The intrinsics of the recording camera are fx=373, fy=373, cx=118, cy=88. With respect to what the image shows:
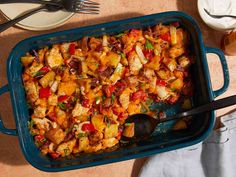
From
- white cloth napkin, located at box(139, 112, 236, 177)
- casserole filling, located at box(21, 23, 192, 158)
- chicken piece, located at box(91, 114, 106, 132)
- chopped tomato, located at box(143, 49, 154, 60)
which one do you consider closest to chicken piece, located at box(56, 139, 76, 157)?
casserole filling, located at box(21, 23, 192, 158)

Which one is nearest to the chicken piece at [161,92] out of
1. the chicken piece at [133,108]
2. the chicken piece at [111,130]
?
the chicken piece at [133,108]

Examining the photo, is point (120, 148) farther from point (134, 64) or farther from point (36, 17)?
point (36, 17)

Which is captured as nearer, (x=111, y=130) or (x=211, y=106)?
(x=211, y=106)

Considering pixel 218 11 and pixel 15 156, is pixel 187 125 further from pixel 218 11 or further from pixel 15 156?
pixel 15 156

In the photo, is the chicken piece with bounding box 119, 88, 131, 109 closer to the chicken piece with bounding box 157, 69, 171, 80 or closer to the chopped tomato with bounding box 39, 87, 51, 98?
the chicken piece with bounding box 157, 69, 171, 80

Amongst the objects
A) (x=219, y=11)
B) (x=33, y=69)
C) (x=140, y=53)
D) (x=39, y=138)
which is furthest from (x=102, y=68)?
(x=219, y=11)

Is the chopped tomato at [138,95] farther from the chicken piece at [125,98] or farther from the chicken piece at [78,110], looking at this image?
the chicken piece at [78,110]
